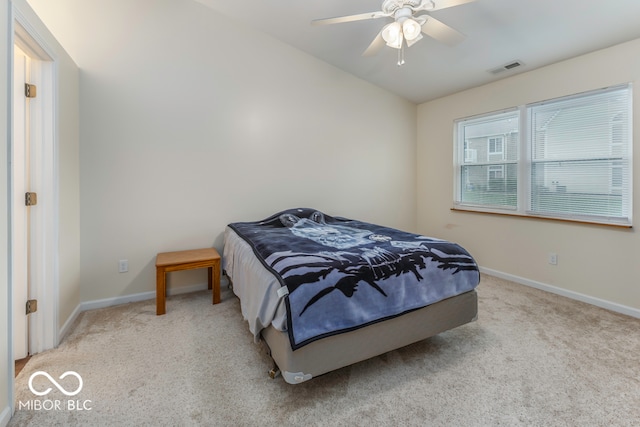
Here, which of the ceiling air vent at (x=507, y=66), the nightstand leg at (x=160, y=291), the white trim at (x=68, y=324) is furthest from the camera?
the ceiling air vent at (x=507, y=66)

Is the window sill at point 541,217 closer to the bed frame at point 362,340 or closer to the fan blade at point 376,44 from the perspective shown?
the bed frame at point 362,340

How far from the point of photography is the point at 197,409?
1.56m

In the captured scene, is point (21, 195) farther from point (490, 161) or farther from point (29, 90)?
point (490, 161)

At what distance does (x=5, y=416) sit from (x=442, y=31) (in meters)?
3.42

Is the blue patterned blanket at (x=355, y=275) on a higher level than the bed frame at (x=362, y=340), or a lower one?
higher

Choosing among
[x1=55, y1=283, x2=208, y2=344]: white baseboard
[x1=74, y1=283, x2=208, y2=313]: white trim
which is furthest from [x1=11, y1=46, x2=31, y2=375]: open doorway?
[x1=74, y1=283, x2=208, y2=313]: white trim

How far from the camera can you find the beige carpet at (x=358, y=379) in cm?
151

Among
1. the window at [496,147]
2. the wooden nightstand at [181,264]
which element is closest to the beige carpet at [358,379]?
the wooden nightstand at [181,264]

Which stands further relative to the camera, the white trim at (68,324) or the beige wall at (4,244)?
the white trim at (68,324)

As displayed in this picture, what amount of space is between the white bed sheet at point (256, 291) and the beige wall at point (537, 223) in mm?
3133

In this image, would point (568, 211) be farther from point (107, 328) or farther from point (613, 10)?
point (107, 328)

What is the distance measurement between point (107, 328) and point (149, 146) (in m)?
1.73

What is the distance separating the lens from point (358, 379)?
1.81 meters

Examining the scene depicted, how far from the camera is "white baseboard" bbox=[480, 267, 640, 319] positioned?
270cm
